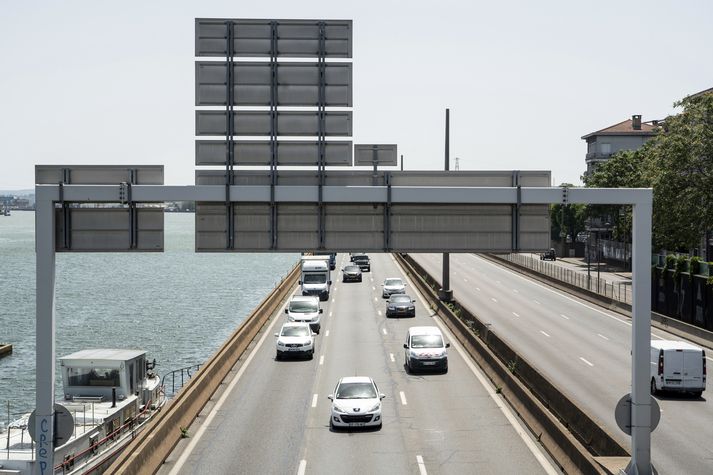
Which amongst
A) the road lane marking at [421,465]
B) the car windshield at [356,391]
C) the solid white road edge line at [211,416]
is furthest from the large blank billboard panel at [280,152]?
the car windshield at [356,391]

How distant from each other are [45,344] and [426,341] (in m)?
21.2

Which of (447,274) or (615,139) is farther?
(615,139)

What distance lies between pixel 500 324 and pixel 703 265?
43.6ft

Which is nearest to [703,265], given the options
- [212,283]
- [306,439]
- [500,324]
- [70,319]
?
[500,324]

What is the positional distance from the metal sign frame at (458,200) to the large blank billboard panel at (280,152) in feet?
2.01

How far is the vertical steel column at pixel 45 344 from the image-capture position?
15398 millimetres

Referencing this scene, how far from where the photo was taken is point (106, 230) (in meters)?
16.4

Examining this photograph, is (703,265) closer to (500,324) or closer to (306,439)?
(500,324)

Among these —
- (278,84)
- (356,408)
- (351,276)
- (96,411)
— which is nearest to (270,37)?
(278,84)

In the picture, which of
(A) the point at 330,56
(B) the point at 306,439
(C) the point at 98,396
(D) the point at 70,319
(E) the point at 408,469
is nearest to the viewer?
(A) the point at 330,56

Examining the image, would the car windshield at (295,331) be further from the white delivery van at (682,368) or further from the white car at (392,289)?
the white car at (392,289)

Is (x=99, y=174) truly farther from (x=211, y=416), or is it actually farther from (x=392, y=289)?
(x=392, y=289)

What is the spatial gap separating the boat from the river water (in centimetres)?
1049

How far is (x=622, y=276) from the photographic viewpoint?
274 ft
